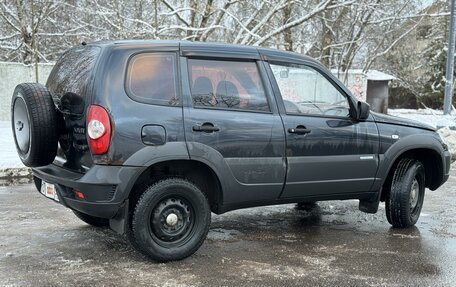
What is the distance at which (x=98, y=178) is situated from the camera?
13.8 feet

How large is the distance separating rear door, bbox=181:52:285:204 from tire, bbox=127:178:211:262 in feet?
0.92

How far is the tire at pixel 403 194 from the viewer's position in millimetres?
5805

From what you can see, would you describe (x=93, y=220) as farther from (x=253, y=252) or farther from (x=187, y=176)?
(x=253, y=252)

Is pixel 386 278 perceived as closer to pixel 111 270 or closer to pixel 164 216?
pixel 164 216

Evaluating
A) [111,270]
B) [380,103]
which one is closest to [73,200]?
[111,270]

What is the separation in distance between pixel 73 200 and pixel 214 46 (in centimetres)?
183

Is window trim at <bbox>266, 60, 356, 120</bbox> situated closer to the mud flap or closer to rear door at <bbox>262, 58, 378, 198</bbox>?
rear door at <bbox>262, 58, 378, 198</bbox>

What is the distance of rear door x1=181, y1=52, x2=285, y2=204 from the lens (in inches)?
180

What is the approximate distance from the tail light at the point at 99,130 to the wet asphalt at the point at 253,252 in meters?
1.03

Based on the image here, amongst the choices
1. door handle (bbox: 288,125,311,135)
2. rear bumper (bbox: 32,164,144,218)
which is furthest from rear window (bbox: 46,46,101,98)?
door handle (bbox: 288,125,311,135)

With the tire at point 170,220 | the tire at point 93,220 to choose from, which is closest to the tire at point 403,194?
the tire at point 170,220

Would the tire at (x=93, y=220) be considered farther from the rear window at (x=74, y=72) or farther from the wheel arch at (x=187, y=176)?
the rear window at (x=74, y=72)

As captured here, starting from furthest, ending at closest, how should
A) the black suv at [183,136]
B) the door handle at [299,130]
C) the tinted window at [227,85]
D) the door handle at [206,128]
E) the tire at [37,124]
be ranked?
the door handle at [299,130] → the tinted window at [227,85] → the door handle at [206,128] → the tire at [37,124] → the black suv at [183,136]

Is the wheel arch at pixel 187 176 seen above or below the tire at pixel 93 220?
above
